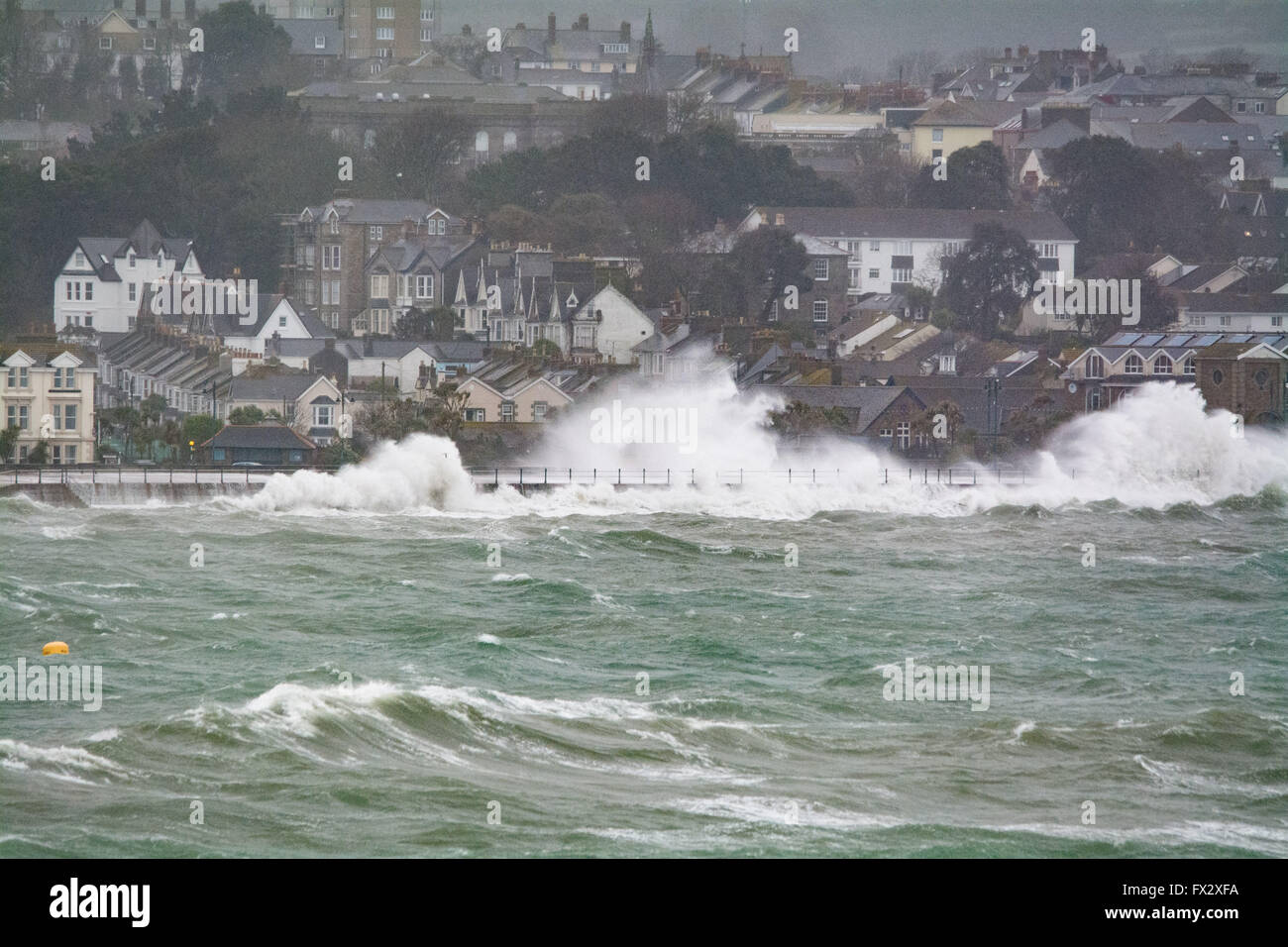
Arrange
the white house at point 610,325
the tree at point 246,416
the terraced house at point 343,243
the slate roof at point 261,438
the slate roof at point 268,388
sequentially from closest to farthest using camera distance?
the slate roof at point 261,438, the tree at point 246,416, the slate roof at point 268,388, the white house at point 610,325, the terraced house at point 343,243

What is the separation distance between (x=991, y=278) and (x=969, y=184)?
22550 mm

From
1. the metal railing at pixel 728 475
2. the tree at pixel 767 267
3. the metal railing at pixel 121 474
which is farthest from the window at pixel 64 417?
the tree at pixel 767 267

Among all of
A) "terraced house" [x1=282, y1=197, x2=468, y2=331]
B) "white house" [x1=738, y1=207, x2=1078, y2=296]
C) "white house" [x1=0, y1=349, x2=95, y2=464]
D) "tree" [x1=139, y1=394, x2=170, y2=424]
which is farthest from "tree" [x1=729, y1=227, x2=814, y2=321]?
"white house" [x1=0, y1=349, x2=95, y2=464]

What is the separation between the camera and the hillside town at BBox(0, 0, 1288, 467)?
247 feet

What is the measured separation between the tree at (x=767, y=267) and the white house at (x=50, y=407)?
36482mm

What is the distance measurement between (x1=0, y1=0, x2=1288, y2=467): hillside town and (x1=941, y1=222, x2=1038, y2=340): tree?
0.56 ft

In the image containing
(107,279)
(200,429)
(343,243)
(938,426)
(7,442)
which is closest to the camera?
(7,442)

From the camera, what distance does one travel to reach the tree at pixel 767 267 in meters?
97.6

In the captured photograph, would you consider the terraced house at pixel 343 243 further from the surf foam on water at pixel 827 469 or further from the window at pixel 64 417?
the window at pixel 64 417

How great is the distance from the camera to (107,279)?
91562 millimetres

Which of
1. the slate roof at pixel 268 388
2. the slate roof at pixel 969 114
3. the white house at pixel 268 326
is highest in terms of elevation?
the slate roof at pixel 969 114

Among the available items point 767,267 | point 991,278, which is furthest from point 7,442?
point 991,278

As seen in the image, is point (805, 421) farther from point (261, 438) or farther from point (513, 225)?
point (513, 225)

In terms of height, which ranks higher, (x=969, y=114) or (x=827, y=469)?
(x=969, y=114)
